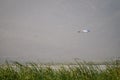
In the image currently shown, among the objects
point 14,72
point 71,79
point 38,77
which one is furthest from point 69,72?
point 14,72

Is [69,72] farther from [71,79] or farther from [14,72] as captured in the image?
[14,72]

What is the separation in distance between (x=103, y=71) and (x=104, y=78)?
→ 2.00ft

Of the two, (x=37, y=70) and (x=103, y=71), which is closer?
(x=103, y=71)

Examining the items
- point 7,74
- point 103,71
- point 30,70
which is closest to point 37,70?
point 30,70

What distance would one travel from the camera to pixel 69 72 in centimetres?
1348

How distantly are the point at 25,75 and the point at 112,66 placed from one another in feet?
12.7

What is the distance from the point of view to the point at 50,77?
43.5 feet

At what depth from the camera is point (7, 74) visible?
14.2 metres

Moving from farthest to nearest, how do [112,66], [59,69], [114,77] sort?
[59,69] → [112,66] → [114,77]

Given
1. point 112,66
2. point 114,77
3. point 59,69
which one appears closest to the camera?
point 114,77

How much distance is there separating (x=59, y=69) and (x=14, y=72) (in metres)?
2.12

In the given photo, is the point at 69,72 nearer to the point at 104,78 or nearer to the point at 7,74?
the point at 104,78

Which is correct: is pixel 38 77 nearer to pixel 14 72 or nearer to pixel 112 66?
pixel 14 72

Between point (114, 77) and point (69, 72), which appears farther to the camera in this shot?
point (69, 72)
